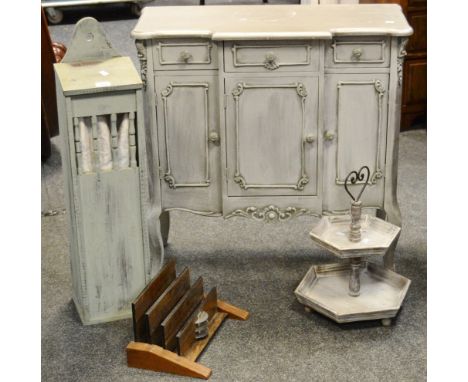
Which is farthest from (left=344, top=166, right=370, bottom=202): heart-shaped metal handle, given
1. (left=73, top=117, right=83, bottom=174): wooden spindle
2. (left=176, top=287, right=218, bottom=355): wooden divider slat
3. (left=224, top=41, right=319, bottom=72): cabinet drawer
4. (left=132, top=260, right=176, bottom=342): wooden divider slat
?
(left=73, top=117, right=83, bottom=174): wooden spindle

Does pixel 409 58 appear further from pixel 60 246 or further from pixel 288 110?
pixel 60 246

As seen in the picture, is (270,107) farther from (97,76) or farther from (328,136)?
(97,76)

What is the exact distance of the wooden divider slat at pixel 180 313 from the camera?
3.15m

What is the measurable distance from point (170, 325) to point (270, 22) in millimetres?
1196

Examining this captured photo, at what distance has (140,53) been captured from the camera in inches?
129

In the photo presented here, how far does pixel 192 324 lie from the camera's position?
3.22 meters

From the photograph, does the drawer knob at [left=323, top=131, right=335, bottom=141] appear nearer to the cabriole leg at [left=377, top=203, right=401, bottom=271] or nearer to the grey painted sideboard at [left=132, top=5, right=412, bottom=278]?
the grey painted sideboard at [left=132, top=5, right=412, bottom=278]

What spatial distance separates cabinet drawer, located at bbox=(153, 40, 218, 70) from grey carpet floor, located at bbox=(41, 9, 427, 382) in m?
0.93

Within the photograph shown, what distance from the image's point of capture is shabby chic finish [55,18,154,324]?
3.16 meters

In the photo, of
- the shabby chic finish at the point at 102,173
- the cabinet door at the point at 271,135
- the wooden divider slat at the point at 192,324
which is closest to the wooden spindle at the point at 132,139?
the shabby chic finish at the point at 102,173

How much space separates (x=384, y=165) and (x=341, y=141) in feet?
0.64

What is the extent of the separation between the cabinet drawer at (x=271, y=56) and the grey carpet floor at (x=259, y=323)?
0.92 metres

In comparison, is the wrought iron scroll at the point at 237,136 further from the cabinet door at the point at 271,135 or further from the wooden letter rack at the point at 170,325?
the wooden letter rack at the point at 170,325

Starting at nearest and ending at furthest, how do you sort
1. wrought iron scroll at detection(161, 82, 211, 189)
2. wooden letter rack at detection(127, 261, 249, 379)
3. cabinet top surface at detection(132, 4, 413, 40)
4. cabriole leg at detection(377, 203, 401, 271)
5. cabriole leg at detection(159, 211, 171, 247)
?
1. wooden letter rack at detection(127, 261, 249, 379)
2. cabinet top surface at detection(132, 4, 413, 40)
3. wrought iron scroll at detection(161, 82, 211, 189)
4. cabriole leg at detection(377, 203, 401, 271)
5. cabriole leg at detection(159, 211, 171, 247)
